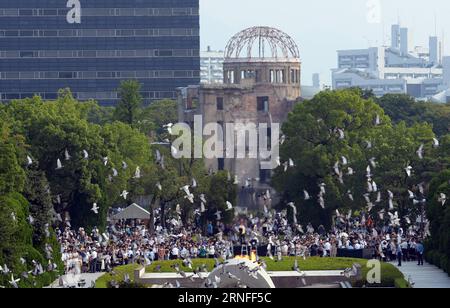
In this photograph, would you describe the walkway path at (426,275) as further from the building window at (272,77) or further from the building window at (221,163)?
the building window at (272,77)

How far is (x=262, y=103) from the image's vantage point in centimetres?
12169

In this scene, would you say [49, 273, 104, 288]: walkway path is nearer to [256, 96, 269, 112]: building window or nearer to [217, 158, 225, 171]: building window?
[217, 158, 225, 171]: building window

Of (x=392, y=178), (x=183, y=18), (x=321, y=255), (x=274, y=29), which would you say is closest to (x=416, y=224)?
(x=392, y=178)

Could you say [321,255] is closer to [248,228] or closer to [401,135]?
[248,228]

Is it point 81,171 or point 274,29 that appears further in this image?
point 274,29

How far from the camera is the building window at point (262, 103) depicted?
122 m

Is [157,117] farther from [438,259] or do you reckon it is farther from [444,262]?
[444,262]

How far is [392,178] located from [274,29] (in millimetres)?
34872

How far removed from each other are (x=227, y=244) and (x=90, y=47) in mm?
89603

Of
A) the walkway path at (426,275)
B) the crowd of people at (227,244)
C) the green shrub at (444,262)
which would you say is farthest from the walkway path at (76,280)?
the green shrub at (444,262)

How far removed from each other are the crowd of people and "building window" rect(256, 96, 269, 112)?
4220 centimetres

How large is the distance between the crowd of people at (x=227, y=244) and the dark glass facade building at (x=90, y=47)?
76612mm

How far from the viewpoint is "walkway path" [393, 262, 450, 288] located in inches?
2050

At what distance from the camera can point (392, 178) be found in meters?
78.9
